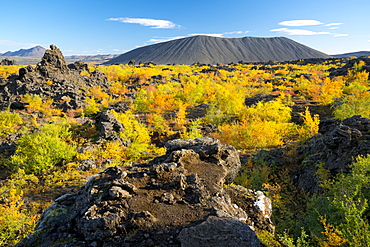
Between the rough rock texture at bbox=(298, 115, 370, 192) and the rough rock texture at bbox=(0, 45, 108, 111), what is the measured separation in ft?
104

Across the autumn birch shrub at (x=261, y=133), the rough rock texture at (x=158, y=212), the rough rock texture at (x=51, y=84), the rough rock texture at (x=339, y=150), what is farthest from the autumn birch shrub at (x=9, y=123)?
the rough rock texture at (x=339, y=150)

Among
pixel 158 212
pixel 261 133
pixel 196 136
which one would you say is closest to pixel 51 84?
pixel 196 136

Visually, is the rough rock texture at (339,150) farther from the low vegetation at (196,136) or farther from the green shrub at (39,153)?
the green shrub at (39,153)

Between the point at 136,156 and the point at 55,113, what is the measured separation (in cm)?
1989

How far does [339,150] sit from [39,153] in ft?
66.7

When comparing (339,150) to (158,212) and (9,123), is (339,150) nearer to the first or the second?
(158,212)

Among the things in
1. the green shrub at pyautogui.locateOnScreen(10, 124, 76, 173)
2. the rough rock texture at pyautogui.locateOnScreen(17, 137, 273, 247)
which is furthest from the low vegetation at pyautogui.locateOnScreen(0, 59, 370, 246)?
the rough rock texture at pyautogui.locateOnScreen(17, 137, 273, 247)

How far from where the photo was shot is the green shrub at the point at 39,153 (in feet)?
47.9

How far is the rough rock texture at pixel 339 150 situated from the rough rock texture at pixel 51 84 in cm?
3169

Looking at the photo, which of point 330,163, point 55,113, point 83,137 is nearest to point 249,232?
point 330,163

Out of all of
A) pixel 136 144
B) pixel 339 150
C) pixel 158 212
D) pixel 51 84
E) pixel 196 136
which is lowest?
pixel 136 144

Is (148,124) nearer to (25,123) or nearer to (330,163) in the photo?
(25,123)

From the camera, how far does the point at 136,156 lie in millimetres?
17422

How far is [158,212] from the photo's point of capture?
18.7 feet
